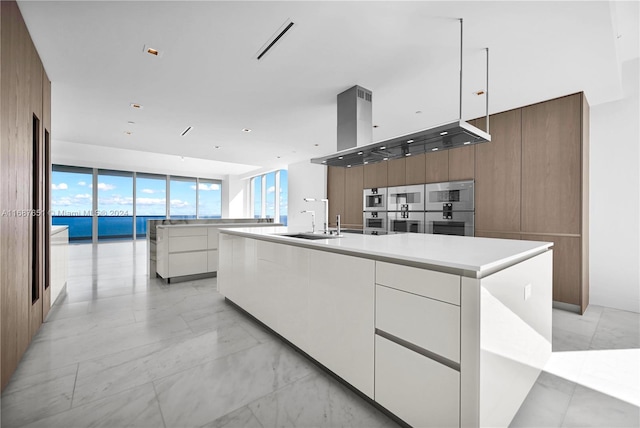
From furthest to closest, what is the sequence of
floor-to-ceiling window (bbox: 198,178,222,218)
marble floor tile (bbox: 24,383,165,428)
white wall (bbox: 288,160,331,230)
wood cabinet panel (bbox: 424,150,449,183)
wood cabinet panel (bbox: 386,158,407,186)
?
floor-to-ceiling window (bbox: 198,178,222,218), white wall (bbox: 288,160,331,230), wood cabinet panel (bbox: 386,158,407,186), wood cabinet panel (bbox: 424,150,449,183), marble floor tile (bbox: 24,383,165,428)

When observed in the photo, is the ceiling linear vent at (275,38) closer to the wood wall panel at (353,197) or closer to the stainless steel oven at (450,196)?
the stainless steel oven at (450,196)

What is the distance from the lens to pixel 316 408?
1551 mm

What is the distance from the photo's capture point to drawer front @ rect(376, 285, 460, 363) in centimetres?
118

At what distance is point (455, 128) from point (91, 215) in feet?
35.5

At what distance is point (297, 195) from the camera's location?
7969 millimetres

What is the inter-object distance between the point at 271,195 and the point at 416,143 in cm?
803

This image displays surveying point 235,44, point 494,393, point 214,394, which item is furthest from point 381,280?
point 235,44

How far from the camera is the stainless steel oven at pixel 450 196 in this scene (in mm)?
3914

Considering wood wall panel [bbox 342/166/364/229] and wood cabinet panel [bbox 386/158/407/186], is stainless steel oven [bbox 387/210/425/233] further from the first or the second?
wood wall panel [bbox 342/166/364/229]

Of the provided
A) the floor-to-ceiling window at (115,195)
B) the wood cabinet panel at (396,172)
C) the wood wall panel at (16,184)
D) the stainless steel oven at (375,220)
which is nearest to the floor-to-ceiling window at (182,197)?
the floor-to-ceiling window at (115,195)

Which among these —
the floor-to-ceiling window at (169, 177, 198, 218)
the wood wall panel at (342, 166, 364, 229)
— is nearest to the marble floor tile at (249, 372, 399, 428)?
the wood wall panel at (342, 166, 364, 229)

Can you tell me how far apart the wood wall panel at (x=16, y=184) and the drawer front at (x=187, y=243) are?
6.17 ft

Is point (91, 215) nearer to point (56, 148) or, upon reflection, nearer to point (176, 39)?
point (56, 148)

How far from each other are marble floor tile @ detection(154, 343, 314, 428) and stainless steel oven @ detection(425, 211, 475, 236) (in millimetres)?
2969
